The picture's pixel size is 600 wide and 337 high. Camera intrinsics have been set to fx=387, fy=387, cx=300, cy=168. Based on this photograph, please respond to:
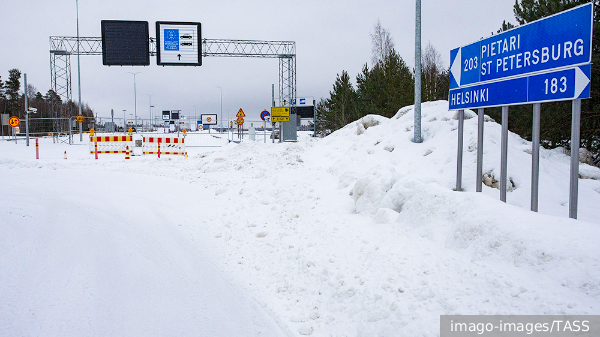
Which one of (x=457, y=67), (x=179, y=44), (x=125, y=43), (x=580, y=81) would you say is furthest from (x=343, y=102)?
(x=580, y=81)

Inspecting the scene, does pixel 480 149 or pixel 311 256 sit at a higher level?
pixel 480 149

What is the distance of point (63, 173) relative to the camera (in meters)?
14.3

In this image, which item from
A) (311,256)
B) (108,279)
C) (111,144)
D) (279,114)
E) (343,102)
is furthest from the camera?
(343,102)

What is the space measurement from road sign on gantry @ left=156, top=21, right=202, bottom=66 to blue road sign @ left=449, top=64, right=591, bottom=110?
23.0 metres

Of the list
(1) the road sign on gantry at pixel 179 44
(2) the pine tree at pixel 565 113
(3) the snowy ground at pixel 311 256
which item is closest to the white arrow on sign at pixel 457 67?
(3) the snowy ground at pixel 311 256

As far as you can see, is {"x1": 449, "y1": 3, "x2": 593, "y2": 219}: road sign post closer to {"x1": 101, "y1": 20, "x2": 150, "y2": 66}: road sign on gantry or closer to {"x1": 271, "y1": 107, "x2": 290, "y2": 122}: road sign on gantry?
{"x1": 271, "y1": 107, "x2": 290, "y2": 122}: road sign on gantry

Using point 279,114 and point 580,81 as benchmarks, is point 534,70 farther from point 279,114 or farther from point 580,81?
point 279,114

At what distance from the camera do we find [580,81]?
15.3 ft

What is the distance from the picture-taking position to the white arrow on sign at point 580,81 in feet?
15.1

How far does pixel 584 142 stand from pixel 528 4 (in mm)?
5773

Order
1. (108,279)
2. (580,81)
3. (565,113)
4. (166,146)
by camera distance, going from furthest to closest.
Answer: (166,146)
(565,113)
(108,279)
(580,81)

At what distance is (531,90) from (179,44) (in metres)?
25.3

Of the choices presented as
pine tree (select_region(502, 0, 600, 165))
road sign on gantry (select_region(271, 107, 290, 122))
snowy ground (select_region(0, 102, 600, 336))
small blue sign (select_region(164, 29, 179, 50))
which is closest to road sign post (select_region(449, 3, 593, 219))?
snowy ground (select_region(0, 102, 600, 336))

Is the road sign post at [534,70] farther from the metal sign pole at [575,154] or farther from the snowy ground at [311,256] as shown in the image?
the snowy ground at [311,256]
